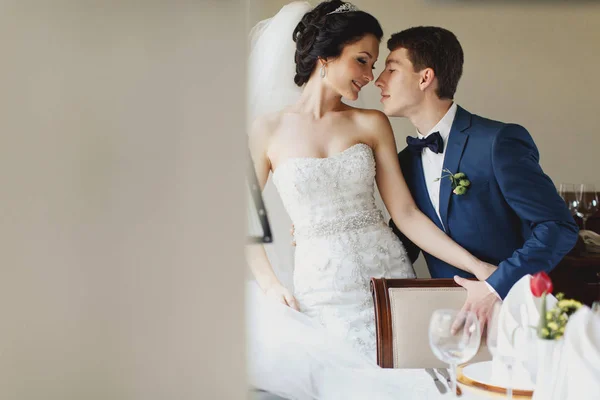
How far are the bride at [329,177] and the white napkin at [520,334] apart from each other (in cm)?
60

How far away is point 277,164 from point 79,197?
116cm

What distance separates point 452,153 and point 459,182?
9 cm

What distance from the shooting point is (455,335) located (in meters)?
0.91

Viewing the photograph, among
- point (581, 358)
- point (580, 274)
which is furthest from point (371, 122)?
point (581, 358)

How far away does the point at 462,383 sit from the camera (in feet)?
3.28

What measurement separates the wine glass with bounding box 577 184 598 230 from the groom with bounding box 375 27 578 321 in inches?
3.5

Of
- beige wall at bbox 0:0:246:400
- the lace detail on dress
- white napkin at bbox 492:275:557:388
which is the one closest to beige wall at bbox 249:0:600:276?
the lace detail on dress

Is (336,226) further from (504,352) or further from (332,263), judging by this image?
(504,352)

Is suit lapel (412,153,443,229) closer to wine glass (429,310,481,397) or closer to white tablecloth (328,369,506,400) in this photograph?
white tablecloth (328,369,506,400)

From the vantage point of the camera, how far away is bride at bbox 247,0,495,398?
1629 mm

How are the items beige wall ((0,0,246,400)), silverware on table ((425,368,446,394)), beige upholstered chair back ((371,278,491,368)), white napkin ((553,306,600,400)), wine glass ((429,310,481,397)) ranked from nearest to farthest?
beige wall ((0,0,246,400)) < white napkin ((553,306,600,400)) < wine glass ((429,310,481,397)) < silverware on table ((425,368,446,394)) < beige upholstered chair back ((371,278,491,368))

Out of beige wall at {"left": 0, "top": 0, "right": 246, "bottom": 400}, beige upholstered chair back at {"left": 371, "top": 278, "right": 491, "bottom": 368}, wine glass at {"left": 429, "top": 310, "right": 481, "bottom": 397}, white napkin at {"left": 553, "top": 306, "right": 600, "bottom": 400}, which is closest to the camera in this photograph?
beige wall at {"left": 0, "top": 0, "right": 246, "bottom": 400}

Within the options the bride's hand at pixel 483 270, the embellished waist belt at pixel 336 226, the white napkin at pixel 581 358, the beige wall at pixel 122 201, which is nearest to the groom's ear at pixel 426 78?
the embellished waist belt at pixel 336 226


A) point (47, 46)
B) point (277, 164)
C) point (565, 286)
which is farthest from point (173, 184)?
point (565, 286)
